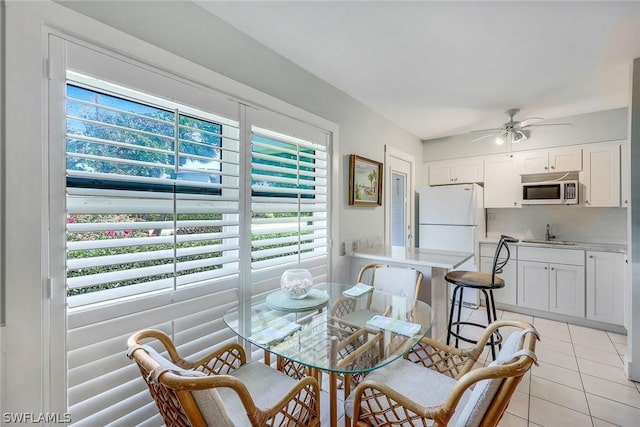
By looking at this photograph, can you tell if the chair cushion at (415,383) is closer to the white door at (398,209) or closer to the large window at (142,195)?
the large window at (142,195)

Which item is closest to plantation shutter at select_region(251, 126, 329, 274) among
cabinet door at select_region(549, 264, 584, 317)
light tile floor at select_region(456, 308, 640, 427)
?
light tile floor at select_region(456, 308, 640, 427)

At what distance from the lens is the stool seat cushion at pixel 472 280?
7.35ft

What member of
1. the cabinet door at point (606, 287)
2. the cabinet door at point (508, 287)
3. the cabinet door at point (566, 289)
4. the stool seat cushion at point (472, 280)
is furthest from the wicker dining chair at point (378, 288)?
the cabinet door at point (606, 287)

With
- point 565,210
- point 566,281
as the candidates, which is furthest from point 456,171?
point 566,281

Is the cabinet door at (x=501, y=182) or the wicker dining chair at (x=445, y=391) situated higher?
the cabinet door at (x=501, y=182)

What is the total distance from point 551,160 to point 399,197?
73.4 inches

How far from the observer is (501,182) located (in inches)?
148

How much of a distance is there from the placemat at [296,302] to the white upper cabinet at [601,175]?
3.46 m

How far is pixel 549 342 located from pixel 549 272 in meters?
0.90

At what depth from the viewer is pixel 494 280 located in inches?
89.6

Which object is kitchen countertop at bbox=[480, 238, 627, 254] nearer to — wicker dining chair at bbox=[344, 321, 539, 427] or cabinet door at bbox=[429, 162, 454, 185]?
cabinet door at bbox=[429, 162, 454, 185]

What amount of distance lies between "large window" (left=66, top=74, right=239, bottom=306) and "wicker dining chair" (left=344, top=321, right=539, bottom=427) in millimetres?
1045

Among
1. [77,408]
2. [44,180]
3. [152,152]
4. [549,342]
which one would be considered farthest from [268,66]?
[549,342]

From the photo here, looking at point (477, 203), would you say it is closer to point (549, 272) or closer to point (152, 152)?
point (549, 272)
